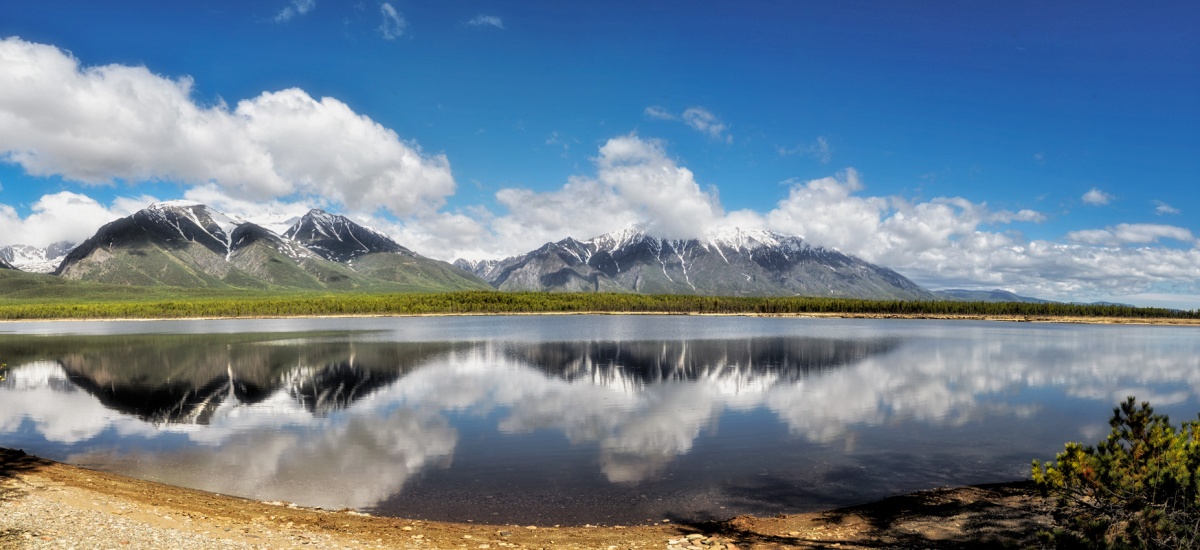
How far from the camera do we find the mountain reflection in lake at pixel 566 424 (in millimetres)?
21625

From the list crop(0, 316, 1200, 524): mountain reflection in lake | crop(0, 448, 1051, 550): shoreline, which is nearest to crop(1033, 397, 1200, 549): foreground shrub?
crop(0, 448, 1051, 550): shoreline

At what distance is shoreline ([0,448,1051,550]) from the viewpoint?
14562 mm

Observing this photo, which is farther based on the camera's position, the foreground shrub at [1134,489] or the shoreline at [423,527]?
the shoreline at [423,527]

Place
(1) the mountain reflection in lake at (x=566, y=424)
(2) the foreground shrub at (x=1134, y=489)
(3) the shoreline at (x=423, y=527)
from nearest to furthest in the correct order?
(2) the foreground shrub at (x=1134, y=489), (3) the shoreline at (x=423, y=527), (1) the mountain reflection in lake at (x=566, y=424)

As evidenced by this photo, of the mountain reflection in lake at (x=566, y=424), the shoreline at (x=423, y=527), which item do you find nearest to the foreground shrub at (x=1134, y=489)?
the shoreline at (x=423, y=527)

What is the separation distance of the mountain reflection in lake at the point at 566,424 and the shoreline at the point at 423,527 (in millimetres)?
1617

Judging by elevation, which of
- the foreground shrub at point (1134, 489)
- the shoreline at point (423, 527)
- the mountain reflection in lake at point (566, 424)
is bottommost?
the mountain reflection in lake at point (566, 424)

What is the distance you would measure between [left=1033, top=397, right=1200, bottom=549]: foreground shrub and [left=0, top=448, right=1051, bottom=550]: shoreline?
155 cm

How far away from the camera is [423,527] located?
16859mm

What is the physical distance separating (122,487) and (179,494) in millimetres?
2101

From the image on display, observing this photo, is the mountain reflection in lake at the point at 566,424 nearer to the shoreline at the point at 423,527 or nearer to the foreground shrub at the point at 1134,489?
the shoreline at the point at 423,527

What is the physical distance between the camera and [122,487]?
66.5 ft

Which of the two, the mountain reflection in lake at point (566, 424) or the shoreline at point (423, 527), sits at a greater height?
the shoreline at point (423, 527)

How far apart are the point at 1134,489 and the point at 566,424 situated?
2454cm
